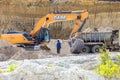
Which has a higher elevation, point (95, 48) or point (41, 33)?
point (41, 33)

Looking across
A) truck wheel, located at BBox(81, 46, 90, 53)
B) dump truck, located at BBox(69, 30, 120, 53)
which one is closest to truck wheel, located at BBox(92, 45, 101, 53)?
dump truck, located at BBox(69, 30, 120, 53)

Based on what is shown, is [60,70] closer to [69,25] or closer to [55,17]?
[55,17]

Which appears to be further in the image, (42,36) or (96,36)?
(42,36)

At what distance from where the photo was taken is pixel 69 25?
33219 mm

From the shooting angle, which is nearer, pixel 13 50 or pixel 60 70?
pixel 60 70

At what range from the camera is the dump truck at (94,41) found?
20922mm

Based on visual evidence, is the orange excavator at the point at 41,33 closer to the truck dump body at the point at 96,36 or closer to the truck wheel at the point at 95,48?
the truck dump body at the point at 96,36

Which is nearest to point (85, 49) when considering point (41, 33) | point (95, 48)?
point (95, 48)

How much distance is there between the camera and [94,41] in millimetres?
21250

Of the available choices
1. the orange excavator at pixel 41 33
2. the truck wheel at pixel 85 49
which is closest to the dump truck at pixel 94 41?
the truck wheel at pixel 85 49

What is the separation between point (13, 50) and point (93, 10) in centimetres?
1595

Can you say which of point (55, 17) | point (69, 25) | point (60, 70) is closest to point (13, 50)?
point (55, 17)

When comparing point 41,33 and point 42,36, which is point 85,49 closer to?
point 42,36

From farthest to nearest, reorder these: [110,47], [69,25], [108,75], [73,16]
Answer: [69,25], [73,16], [110,47], [108,75]
